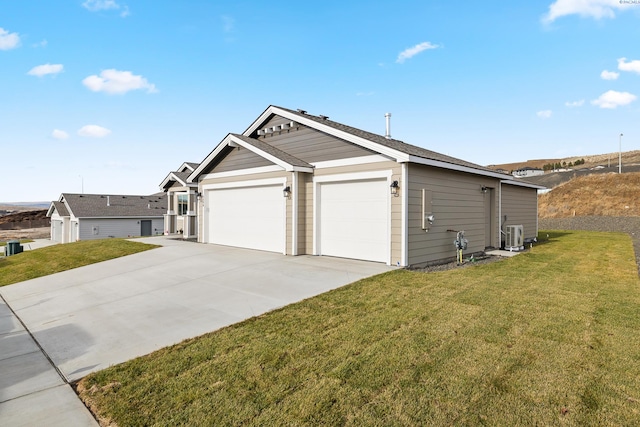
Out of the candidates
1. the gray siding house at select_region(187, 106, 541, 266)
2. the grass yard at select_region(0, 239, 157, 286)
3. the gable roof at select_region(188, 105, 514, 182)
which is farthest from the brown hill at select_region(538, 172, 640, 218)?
the grass yard at select_region(0, 239, 157, 286)

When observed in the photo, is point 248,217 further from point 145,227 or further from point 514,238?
point 145,227

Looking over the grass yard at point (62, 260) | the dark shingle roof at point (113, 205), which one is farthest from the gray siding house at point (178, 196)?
the dark shingle roof at point (113, 205)

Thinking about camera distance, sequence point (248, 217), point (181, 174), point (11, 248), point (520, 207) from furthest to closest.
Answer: point (11, 248), point (181, 174), point (520, 207), point (248, 217)

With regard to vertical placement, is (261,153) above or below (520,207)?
above

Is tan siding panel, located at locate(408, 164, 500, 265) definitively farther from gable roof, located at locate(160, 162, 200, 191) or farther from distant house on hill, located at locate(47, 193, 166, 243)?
distant house on hill, located at locate(47, 193, 166, 243)

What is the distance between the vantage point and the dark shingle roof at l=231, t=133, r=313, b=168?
35.4 ft

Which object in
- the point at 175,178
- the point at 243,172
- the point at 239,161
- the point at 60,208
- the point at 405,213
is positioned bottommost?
the point at 60,208

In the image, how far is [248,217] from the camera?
12.7 meters

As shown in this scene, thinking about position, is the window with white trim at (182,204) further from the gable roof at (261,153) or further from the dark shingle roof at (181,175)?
the gable roof at (261,153)

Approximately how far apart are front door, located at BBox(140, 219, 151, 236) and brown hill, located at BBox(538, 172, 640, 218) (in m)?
40.2

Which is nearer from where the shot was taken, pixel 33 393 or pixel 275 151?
pixel 33 393

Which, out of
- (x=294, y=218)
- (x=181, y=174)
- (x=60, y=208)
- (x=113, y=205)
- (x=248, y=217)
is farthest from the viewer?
(x=60, y=208)

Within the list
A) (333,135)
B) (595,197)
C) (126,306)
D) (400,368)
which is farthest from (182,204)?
(595,197)

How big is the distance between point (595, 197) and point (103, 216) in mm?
47832
